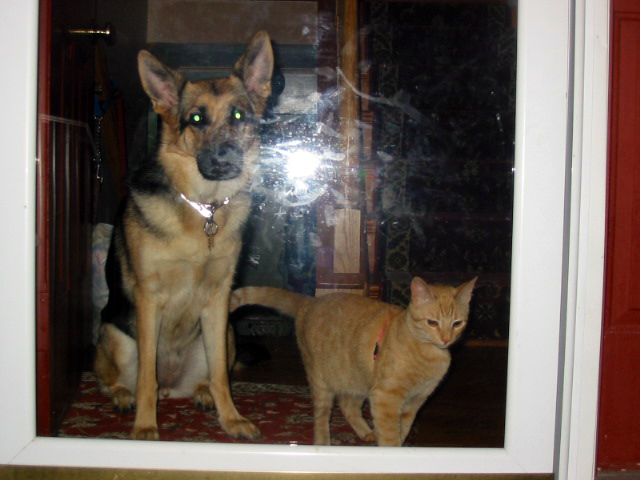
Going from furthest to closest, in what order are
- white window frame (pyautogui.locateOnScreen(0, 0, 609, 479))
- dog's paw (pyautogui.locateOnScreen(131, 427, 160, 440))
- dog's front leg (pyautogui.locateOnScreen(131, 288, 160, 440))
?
1. dog's front leg (pyautogui.locateOnScreen(131, 288, 160, 440))
2. dog's paw (pyautogui.locateOnScreen(131, 427, 160, 440))
3. white window frame (pyautogui.locateOnScreen(0, 0, 609, 479))

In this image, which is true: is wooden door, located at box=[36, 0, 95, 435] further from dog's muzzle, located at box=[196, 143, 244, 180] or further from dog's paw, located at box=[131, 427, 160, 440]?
dog's muzzle, located at box=[196, 143, 244, 180]

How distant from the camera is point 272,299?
1.86 metres

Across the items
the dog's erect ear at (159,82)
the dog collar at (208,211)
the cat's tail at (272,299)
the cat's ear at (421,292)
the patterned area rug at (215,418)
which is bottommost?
the patterned area rug at (215,418)

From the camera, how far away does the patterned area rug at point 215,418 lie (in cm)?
146

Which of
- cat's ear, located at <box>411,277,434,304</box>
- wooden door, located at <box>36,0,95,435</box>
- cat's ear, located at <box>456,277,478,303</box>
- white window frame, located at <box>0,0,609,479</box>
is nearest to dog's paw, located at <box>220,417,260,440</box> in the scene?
white window frame, located at <box>0,0,609,479</box>

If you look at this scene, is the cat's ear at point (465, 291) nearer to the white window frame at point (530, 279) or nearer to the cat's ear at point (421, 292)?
the cat's ear at point (421, 292)

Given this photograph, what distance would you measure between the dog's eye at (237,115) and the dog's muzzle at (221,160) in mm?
75

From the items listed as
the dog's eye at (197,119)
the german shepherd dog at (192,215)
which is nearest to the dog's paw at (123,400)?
the german shepherd dog at (192,215)

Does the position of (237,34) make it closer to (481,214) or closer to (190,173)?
(190,173)

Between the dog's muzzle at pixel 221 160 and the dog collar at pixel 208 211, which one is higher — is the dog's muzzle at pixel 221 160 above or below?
above

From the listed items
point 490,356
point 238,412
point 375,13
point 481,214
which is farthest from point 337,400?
point 375,13

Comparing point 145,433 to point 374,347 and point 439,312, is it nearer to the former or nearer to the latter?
point 374,347

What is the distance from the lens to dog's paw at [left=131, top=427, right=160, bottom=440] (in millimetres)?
1438

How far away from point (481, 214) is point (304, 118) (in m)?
0.58
